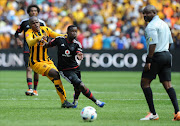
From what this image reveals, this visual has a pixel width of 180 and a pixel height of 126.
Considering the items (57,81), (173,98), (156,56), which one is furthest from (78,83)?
(173,98)

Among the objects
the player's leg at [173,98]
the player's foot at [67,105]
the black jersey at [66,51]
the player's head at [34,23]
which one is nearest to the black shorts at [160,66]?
the player's leg at [173,98]

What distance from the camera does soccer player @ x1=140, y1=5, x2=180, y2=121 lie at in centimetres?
761

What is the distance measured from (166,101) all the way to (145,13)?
12.6 feet

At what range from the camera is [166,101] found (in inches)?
436

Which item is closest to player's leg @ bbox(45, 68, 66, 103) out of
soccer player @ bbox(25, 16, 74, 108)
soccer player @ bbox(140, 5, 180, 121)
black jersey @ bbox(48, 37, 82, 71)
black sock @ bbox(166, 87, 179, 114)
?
soccer player @ bbox(25, 16, 74, 108)

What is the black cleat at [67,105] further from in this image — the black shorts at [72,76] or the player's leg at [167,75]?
the player's leg at [167,75]

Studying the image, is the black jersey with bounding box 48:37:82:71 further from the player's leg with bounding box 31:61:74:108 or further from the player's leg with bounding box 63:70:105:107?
the player's leg with bounding box 31:61:74:108

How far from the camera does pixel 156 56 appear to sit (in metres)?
7.80

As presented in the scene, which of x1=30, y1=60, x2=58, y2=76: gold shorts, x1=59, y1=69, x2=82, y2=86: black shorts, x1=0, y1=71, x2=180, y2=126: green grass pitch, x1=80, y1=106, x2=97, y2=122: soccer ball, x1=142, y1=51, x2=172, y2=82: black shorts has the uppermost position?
x1=142, y1=51, x2=172, y2=82: black shorts

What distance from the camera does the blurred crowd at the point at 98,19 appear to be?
84.2 ft

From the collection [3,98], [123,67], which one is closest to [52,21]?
[123,67]

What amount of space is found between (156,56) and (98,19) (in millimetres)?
20765

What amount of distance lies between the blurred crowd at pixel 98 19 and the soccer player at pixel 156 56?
1711 centimetres

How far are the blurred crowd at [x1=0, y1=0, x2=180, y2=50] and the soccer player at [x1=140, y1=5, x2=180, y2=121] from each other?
17.1 meters
